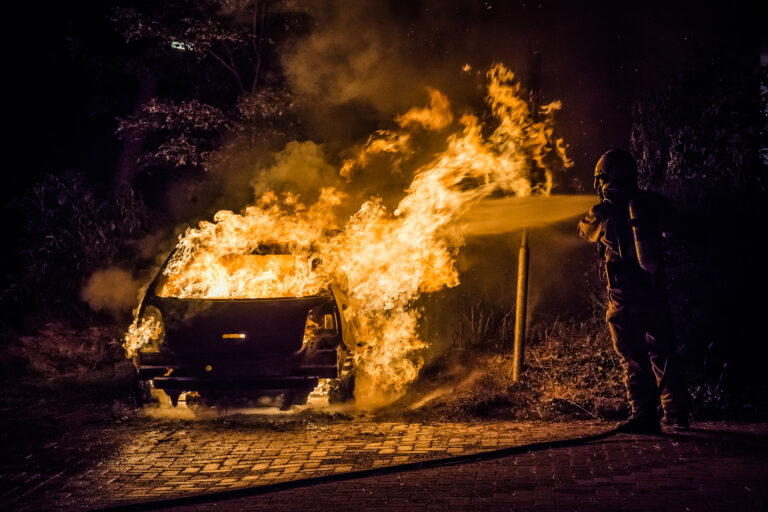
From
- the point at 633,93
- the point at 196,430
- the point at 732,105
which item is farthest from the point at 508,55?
the point at 196,430

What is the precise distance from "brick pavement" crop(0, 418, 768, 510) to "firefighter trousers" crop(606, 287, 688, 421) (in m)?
0.34

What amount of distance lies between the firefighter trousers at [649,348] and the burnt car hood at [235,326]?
9.14 ft

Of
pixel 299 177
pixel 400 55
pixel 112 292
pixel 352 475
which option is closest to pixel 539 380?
pixel 352 475

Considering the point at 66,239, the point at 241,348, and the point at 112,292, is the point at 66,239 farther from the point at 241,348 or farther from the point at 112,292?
the point at 241,348

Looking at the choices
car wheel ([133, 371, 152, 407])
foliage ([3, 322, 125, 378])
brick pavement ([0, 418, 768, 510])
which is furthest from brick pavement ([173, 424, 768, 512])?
foliage ([3, 322, 125, 378])

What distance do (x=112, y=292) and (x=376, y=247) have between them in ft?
21.0

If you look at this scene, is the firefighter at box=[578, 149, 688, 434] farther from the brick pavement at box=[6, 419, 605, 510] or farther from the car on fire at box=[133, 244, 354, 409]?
the car on fire at box=[133, 244, 354, 409]

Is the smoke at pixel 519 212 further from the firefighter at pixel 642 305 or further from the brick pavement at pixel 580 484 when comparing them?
the brick pavement at pixel 580 484

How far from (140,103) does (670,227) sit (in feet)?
43.6

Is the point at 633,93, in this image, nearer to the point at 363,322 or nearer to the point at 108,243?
the point at 363,322

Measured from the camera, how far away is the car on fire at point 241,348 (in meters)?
7.00

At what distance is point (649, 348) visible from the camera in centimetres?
646

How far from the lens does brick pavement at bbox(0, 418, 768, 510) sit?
16.1ft

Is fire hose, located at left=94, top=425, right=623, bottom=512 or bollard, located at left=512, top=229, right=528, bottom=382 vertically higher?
bollard, located at left=512, top=229, right=528, bottom=382
